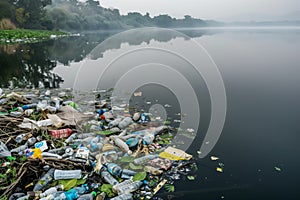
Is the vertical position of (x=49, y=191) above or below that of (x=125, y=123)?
below

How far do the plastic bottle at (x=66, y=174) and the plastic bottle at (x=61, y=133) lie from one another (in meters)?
0.86

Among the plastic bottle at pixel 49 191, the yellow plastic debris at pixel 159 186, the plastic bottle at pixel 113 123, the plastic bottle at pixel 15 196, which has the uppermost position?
the plastic bottle at pixel 113 123

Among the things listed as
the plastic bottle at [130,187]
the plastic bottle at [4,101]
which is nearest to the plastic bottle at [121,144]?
the plastic bottle at [130,187]

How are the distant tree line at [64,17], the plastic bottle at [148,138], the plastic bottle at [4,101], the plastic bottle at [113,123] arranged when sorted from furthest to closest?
the distant tree line at [64,17] → the plastic bottle at [4,101] → the plastic bottle at [113,123] → the plastic bottle at [148,138]

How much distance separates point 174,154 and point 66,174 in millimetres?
1265

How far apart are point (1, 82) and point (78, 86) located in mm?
2439

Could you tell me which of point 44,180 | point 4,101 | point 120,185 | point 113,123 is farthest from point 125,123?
point 4,101

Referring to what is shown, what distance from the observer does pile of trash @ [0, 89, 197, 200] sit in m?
2.13

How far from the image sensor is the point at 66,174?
226cm

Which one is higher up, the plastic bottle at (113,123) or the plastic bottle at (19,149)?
the plastic bottle at (113,123)

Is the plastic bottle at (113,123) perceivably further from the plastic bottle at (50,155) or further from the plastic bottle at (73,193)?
the plastic bottle at (73,193)

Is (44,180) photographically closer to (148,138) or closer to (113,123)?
→ (148,138)

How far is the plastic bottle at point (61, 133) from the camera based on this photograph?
9.93 feet

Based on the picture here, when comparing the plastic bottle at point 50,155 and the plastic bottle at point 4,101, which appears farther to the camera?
the plastic bottle at point 4,101
